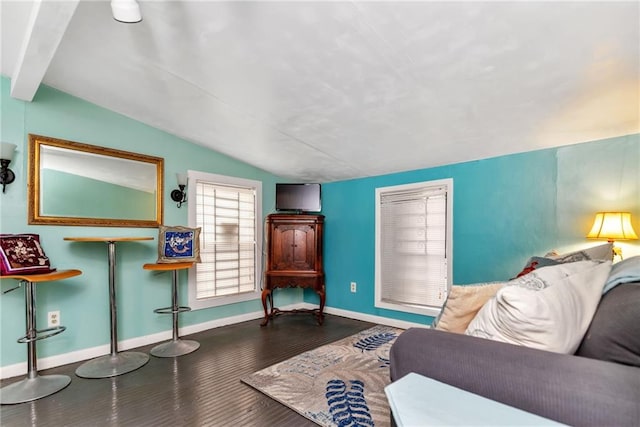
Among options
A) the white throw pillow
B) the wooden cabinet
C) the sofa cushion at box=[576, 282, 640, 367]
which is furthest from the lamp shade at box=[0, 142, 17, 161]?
the sofa cushion at box=[576, 282, 640, 367]

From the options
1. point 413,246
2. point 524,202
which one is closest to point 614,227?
point 524,202

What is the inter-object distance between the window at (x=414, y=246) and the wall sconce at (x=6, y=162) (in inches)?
136

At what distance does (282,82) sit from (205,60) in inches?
20.8

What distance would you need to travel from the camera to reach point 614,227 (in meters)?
2.23

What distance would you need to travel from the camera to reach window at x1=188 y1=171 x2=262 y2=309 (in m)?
3.62

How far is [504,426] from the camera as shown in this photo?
2.39 ft

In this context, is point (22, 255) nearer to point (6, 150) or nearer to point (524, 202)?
point (6, 150)

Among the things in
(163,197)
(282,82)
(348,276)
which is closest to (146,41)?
(282,82)

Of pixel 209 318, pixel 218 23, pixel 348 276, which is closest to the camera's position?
pixel 218 23

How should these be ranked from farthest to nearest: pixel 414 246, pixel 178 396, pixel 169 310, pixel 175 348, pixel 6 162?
pixel 414 246 → pixel 169 310 → pixel 175 348 → pixel 6 162 → pixel 178 396

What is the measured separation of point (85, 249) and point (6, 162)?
88 cm

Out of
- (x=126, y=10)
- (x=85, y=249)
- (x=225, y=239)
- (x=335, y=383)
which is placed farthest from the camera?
(x=225, y=239)

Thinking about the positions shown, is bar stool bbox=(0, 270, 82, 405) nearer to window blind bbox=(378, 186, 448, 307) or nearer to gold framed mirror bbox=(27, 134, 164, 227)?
gold framed mirror bbox=(27, 134, 164, 227)

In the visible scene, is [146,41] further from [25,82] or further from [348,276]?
[348,276]
